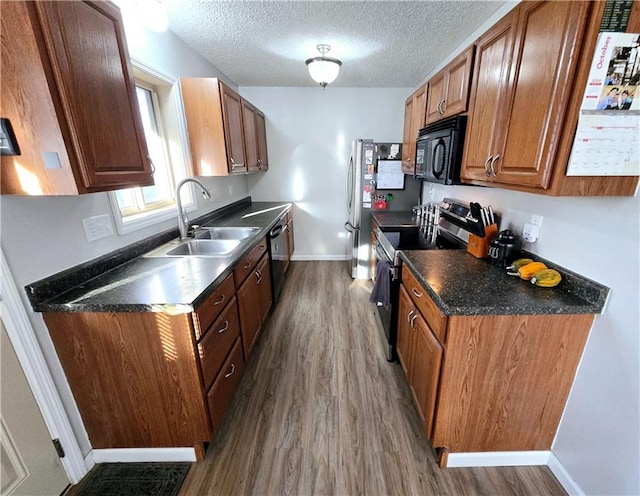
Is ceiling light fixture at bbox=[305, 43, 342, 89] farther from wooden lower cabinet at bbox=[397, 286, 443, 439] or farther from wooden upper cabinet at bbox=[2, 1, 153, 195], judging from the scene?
wooden lower cabinet at bbox=[397, 286, 443, 439]

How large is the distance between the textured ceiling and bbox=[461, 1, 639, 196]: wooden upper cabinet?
0.77 m

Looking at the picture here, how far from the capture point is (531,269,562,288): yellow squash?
1.22 m

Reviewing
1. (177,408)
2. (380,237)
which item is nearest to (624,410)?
(380,237)

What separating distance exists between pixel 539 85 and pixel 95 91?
5.76 ft

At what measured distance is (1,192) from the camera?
960mm

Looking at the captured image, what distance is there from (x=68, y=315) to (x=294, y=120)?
11.2ft

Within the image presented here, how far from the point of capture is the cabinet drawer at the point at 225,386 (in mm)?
1363

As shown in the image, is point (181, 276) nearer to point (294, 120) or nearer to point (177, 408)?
point (177, 408)

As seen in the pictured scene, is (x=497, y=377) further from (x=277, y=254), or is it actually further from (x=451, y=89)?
(x=277, y=254)

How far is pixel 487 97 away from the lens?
1.38m

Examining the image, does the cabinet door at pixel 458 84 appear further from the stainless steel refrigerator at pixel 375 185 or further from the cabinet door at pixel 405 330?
the cabinet door at pixel 405 330

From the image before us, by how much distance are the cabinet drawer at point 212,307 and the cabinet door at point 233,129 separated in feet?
4.34

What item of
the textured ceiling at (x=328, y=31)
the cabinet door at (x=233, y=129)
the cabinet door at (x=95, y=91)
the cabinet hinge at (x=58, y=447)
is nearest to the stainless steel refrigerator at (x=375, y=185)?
the textured ceiling at (x=328, y=31)

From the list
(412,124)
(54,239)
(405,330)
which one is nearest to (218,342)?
(54,239)
